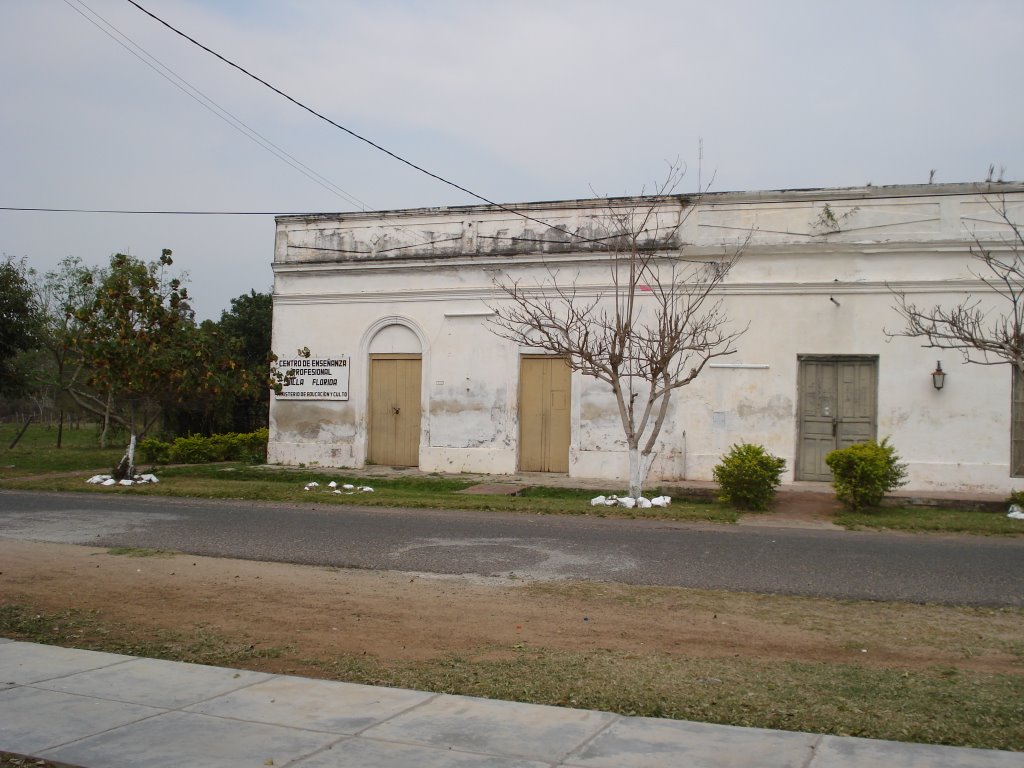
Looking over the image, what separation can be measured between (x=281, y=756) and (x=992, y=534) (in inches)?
439

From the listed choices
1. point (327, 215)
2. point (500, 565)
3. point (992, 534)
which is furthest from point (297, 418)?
point (992, 534)

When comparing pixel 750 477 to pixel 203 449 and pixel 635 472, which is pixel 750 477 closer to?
pixel 635 472

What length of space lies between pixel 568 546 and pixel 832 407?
28.7 ft

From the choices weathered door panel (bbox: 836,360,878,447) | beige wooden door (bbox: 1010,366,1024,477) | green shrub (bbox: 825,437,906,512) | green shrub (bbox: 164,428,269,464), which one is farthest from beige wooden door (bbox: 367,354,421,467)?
beige wooden door (bbox: 1010,366,1024,477)

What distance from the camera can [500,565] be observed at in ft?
32.9

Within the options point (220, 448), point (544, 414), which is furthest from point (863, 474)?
point (220, 448)

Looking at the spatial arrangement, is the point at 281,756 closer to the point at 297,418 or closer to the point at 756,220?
the point at 756,220

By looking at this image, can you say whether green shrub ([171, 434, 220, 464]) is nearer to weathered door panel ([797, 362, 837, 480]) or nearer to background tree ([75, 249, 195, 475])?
background tree ([75, 249, 195, 475])

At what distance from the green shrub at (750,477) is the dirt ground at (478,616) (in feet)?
21.6

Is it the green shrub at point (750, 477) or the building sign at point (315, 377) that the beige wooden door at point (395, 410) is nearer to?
the building sign at point (315, 377)

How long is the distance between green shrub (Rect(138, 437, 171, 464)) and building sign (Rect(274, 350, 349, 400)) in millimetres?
4061

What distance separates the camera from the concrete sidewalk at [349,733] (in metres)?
4.63

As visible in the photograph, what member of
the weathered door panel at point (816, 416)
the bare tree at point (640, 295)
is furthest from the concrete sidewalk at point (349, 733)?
the weathered door panel at point (816, 416)

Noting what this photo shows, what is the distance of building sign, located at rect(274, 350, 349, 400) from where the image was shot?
21.2 meters
